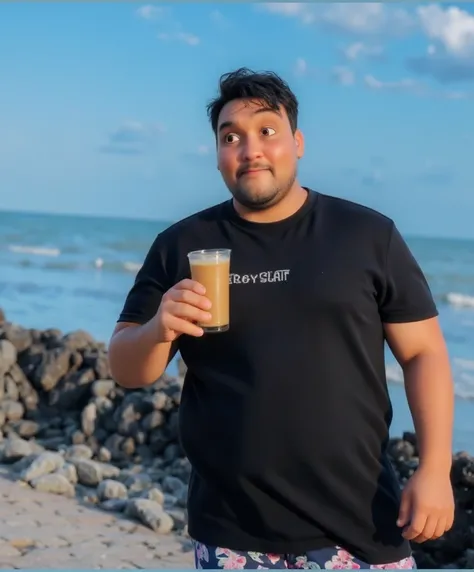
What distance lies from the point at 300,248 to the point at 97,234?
145 feet

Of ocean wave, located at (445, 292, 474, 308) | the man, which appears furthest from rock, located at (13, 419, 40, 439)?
ocean wave, located at (445, 292, 474, 308)

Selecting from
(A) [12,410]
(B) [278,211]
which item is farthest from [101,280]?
(B) [278,211]

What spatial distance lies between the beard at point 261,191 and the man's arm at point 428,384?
492 mm

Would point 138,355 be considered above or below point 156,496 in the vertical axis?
above

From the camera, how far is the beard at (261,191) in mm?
2590

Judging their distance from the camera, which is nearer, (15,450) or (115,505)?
(115,505)

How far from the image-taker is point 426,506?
249 cm

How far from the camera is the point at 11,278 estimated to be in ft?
89.7

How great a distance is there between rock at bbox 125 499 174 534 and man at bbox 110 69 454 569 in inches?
120

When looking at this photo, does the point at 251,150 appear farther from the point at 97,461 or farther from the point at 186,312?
the point at 97,461

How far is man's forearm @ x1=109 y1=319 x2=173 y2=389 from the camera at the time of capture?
2.60 m

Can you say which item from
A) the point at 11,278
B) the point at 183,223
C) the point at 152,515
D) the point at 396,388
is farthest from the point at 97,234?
the point at 183,223

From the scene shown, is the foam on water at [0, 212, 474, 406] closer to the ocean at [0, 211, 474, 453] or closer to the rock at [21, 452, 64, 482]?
the ocean at [0, 211, 474, 453]

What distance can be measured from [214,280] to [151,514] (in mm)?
3549
